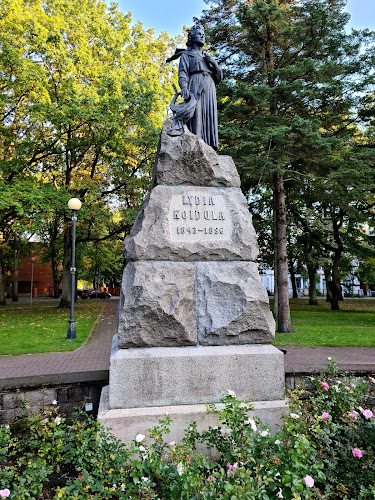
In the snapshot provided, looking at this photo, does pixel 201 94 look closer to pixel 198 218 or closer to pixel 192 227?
pixel 198 218

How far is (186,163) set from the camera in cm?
431

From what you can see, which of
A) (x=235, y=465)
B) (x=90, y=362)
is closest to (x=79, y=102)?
(x=90, y=362)

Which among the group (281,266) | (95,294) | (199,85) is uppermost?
(199,85)

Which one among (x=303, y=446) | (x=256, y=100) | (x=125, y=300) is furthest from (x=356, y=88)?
(x=303, y=446)

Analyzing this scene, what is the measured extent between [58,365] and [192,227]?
5607 mm

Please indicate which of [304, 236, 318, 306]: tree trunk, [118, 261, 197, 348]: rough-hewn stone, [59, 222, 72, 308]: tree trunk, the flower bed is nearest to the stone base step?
[118, 261, 197, 348]: rough-hewn stone

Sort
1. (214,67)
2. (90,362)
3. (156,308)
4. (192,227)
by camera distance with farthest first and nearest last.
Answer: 1. (90,362)
2. (214,67)
3. (192,227)
4. (156,308)

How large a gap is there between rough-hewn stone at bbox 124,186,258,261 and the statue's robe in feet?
3.70

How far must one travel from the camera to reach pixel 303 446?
2293 mm

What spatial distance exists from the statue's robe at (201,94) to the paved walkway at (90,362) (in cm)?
328

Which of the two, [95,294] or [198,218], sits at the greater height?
[198,218]

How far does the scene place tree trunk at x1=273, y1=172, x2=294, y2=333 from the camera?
544 inches

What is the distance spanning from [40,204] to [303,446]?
16.0 metres

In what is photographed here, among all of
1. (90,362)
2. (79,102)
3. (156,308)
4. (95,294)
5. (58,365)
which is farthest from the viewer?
(95,294)
